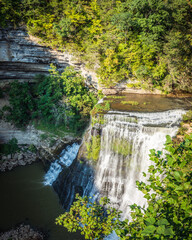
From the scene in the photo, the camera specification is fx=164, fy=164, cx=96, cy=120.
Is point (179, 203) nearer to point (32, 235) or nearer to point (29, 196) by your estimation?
point (32, 235)

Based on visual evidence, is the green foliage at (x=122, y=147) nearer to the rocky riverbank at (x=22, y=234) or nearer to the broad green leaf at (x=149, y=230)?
the rocky riverbank at (x=22, y=234)

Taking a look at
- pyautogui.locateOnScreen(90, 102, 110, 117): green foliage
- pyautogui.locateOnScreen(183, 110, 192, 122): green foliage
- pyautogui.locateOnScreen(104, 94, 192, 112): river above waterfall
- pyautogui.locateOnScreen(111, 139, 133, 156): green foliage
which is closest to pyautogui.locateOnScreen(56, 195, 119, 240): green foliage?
pyautogui.locateOnScreen(111, 139, 133, 156): green foliage

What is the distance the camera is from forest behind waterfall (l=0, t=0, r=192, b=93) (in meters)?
11.3

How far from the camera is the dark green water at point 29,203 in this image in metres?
8.37

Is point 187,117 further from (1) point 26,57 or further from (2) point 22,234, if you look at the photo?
(1) point 26,57

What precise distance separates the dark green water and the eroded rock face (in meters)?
8.46

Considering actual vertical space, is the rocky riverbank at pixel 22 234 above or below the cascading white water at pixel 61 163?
below

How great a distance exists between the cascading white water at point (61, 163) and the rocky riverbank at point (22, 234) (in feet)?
10.7

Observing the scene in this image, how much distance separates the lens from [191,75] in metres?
12.2

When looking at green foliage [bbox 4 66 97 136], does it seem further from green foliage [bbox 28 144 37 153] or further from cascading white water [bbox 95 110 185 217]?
cascading white water [bbox 95 110 185 217]

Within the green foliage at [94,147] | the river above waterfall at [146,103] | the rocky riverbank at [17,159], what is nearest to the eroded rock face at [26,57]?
the river above waterfall at [146,103]

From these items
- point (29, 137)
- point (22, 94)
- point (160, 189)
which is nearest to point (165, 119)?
point (160, 189)

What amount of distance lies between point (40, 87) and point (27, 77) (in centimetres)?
188

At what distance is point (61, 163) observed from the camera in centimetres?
1178
